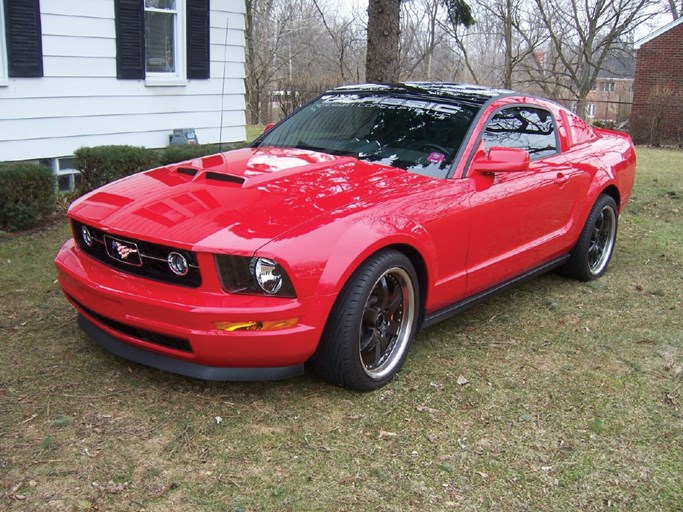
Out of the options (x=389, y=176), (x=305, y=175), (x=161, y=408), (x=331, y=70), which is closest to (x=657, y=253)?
(x=389, y=176)

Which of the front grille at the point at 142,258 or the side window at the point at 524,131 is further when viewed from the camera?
the side window at the point at 524,131

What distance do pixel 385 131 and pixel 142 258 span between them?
187cm

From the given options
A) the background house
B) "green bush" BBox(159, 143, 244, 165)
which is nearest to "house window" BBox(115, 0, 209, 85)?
"green bush" BBox(159, 143, 244, 165)

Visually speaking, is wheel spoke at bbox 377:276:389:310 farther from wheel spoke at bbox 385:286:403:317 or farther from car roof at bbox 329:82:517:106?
car roof at bbox 329:82:517:106

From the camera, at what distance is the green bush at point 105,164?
7059 millimetres

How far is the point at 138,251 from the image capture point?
3209 millimetres

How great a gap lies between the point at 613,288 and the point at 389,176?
259 centimetres

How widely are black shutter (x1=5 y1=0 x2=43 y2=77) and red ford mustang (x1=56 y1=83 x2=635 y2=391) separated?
424cm

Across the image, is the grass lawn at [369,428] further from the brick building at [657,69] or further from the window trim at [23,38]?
the brick building at [657,69]

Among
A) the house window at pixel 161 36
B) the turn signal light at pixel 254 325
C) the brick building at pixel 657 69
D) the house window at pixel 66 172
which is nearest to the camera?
the turn signal light at pixel 254 325

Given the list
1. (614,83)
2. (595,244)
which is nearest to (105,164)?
(595,244)

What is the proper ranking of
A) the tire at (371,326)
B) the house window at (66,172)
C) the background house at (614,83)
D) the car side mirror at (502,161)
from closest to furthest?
the tire at (371,326) < the car side mirror at (502,161) < the house window at (66,172) < the background house at (614,83)

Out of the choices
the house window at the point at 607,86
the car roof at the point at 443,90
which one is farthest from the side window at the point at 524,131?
the house window at the point at 607,86

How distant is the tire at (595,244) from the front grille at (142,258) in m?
3.41
